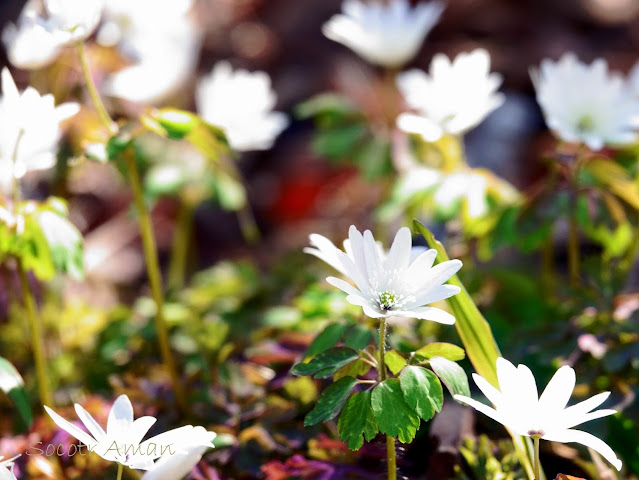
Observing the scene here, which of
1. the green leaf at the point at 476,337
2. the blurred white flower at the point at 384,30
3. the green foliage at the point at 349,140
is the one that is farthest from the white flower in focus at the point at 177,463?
the blurred white flower at the point at 384,30

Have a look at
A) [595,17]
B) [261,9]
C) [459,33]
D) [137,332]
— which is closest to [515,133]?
[459,33]

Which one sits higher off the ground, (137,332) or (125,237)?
(137,332)

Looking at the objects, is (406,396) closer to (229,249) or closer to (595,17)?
(229,249)

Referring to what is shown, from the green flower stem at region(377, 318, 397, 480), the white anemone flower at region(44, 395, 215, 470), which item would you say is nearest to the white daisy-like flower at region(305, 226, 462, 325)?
the green flower stem at region(377, 318, 397, 480)

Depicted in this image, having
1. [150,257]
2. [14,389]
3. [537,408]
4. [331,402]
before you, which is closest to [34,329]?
[14,389]

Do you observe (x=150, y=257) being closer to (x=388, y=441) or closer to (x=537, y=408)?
(x=388, y=441)
